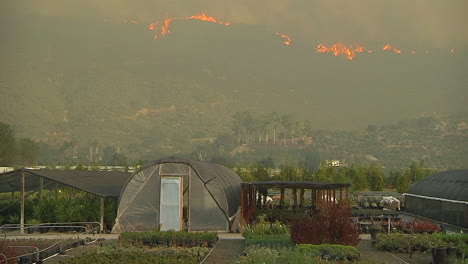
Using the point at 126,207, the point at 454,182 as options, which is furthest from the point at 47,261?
the point at 454,182

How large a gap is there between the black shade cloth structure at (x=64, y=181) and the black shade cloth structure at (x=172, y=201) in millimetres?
1849

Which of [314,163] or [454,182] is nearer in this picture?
[454,182]

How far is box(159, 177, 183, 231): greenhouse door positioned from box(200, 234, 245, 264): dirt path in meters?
2.50

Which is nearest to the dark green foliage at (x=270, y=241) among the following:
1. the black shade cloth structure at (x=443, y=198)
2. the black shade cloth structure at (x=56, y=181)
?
the black shade cloth structure at (x=56, y=181)

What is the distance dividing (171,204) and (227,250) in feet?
26.3

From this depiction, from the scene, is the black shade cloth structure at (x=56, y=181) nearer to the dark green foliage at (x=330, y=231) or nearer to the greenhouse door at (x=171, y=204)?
the greenhouse door at (x=171, y=204)

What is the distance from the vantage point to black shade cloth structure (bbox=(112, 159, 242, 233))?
113ft

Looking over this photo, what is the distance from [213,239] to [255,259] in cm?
1034

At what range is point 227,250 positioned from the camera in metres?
27.2

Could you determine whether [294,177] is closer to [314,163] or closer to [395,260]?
[395,260]

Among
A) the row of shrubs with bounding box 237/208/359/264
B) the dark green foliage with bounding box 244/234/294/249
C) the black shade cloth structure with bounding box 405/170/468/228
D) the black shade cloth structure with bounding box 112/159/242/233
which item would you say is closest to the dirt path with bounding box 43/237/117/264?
the black shade cloth structure with bounding box 112/159/242/233

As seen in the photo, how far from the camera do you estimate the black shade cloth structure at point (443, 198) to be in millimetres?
36188

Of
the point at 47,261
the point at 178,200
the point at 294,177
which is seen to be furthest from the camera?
the point at 294,177

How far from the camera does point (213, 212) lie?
34.9 m
